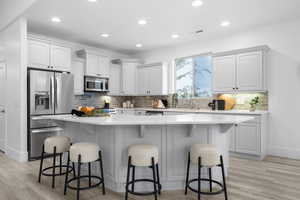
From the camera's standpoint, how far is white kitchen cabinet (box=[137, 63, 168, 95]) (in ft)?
20.3

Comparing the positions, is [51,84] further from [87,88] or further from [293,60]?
[293,60]

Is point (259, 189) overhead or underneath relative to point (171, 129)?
underneath

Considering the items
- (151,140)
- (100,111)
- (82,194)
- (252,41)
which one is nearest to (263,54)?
(252,41)

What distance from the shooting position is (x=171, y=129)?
110 inches

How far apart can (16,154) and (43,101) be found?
1.18 metres

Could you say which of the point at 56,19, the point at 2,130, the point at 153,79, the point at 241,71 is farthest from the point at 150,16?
the point at 2,130

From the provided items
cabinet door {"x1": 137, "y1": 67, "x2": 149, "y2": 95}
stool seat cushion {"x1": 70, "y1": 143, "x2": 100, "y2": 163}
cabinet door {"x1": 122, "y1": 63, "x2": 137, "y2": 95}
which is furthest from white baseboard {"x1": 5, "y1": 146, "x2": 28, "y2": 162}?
cabinet door {"x1": 137, "y1": 67, "x2": 149, "y2": 95}

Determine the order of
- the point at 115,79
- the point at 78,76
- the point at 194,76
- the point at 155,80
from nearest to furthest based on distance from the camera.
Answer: the point at 78,76 < the point at 194,76 < the point at 155,80 < the point at 115,79

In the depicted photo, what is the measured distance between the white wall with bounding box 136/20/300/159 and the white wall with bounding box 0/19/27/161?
493 cm

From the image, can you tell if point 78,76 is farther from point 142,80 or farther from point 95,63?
point 142,80

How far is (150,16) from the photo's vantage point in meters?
4.03

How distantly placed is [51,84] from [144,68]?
2979mm

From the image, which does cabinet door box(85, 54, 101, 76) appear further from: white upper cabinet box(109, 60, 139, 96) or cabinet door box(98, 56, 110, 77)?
white upper cabinet box(109, 60, 139, 96)

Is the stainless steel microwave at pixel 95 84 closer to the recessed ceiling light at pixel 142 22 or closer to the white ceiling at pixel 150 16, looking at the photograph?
the white ceiling at pixel 150 16
